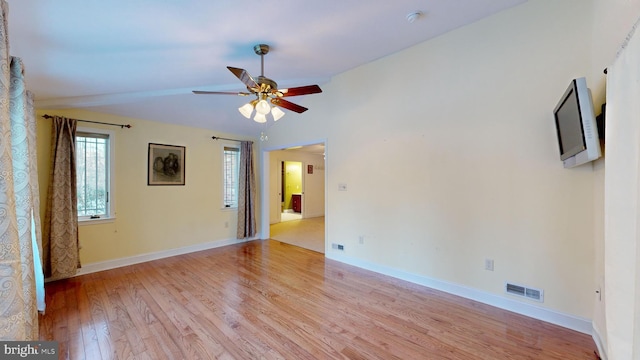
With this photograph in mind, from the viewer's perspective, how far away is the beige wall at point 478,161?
2.21 metres

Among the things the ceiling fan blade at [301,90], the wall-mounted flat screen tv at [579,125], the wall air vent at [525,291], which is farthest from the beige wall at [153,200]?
the wall-mounted flat screen tv at [579,125]

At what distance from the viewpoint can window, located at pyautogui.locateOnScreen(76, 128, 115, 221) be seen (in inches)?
141

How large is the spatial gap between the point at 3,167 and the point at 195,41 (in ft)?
5.86

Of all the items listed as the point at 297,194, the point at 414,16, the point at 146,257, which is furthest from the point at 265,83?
the point at 297,194

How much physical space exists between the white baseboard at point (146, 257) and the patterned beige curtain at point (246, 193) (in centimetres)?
33

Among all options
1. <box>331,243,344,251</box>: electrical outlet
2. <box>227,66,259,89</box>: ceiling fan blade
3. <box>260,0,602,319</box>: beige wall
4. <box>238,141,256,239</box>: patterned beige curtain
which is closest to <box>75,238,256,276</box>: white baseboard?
<box>238,141,256,239</box>: patterned beige curtain

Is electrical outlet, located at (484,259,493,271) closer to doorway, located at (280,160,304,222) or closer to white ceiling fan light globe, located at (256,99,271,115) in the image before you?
white ceiling fan light globe, located at (256,99,271,115)

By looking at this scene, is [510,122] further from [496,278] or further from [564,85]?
[496,278]

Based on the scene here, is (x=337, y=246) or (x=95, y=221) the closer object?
(x=95, y=221)

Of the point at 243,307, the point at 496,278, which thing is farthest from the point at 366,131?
the point at 243,307

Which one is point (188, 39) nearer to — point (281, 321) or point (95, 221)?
point (281, 321)

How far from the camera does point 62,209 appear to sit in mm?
3246

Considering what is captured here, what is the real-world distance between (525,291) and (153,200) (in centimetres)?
523

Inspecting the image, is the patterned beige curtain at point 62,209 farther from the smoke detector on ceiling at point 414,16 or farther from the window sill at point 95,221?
the smoke detector on ceiling at point 414,16
